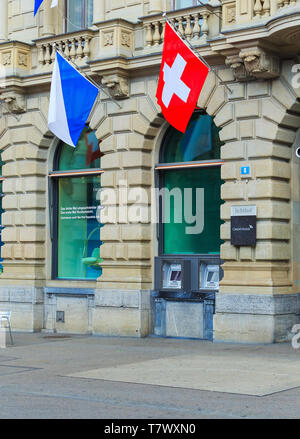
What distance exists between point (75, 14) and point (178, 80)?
5530 mm

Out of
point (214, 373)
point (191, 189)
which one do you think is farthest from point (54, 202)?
point (214, 373)

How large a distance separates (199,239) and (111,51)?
4657 mm

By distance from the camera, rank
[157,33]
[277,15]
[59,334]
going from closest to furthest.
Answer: [277,15], [157,33], [59,334]

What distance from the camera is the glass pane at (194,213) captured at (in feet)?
59.2

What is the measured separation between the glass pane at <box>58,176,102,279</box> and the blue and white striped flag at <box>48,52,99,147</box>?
7.75 feet

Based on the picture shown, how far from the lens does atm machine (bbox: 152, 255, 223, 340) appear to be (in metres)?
17.6

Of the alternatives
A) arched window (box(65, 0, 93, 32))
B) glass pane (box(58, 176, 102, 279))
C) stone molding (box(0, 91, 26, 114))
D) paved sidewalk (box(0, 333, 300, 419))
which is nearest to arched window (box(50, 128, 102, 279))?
glass pane (box(58, 176, 102, 279))

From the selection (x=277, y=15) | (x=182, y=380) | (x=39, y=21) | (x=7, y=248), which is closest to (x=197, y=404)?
(x=182, y=380)

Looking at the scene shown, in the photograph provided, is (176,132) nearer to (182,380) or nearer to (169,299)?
(169,299)

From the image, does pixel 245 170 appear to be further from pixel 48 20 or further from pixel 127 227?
pixel 48 20

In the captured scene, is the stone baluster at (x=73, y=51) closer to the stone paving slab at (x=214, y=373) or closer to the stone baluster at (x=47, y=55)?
the stone baluster at (x=47, y=55)

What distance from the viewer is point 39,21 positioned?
20812 mm

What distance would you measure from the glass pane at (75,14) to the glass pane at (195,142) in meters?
4.10

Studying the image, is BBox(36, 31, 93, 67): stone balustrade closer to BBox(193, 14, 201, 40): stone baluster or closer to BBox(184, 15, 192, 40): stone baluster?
BBox(184, 15, 192, 40): stone baluster
